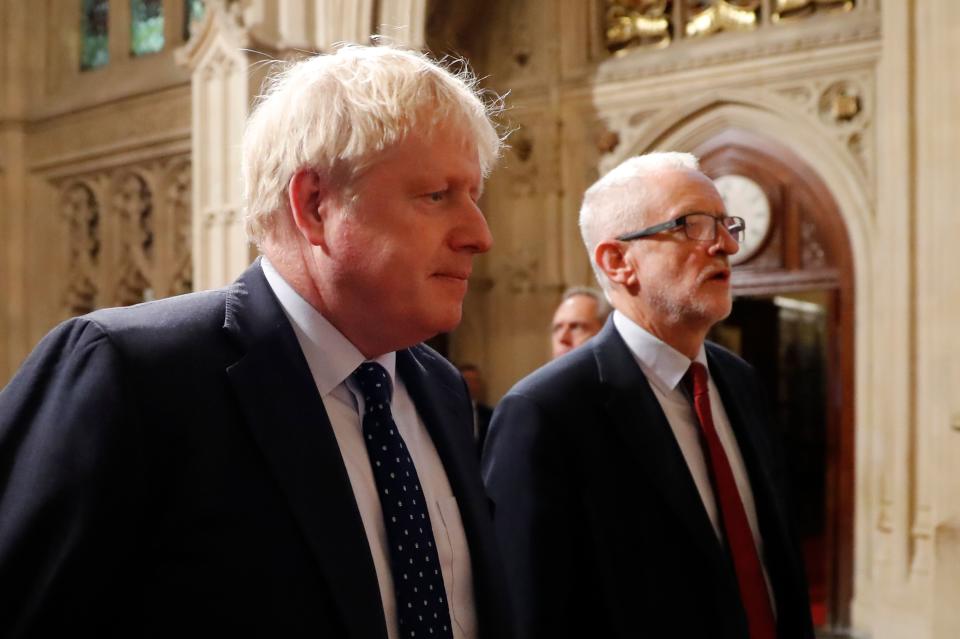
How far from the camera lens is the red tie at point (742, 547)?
1765mm

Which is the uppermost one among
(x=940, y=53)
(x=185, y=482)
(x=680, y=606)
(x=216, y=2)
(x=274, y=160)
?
(x=216, y=2)

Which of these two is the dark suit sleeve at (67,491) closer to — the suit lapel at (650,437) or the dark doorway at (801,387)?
the suit lapel at (650,437)

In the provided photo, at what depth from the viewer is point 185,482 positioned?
1.01m

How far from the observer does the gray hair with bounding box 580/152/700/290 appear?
1967 millimetres

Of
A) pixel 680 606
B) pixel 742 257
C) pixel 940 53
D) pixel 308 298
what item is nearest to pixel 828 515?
pixel 742 257

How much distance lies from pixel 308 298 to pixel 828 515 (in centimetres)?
528

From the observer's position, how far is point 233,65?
19.2 feet

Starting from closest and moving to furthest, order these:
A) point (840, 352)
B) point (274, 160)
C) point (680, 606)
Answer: point (274, 160)
point (680, 606)
point (840, 352)

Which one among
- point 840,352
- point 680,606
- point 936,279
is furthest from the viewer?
point 840,352

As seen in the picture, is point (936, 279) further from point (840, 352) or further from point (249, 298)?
point (249, 298)

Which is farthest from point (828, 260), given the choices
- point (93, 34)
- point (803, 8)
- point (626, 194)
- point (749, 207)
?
point (93, 34)

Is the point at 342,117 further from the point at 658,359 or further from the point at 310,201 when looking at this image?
the point at 658,359

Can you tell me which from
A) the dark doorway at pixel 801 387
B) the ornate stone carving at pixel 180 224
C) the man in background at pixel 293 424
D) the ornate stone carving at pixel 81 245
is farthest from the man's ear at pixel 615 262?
the ornate stone carving at pixel 81 245

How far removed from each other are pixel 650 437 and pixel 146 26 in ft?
24.0
